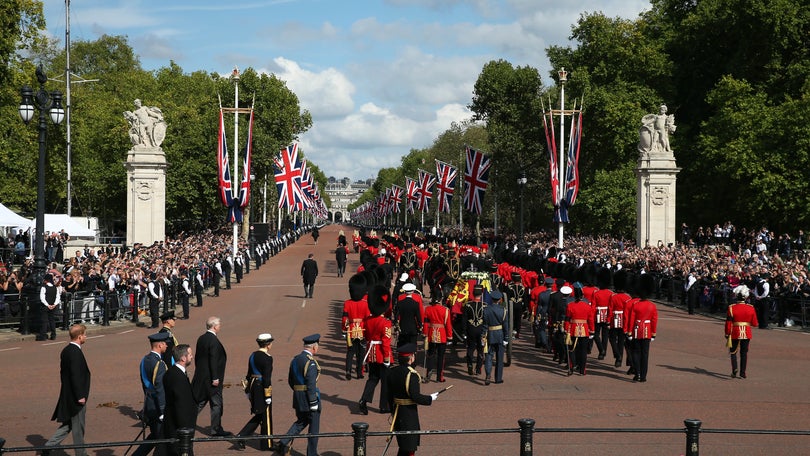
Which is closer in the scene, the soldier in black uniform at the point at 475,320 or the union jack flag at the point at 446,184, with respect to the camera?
the soldier in black uniform at the point at 475,320

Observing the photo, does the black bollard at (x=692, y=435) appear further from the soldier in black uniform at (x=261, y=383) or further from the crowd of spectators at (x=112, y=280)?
the crowd of spectators at (x=112, y=280)

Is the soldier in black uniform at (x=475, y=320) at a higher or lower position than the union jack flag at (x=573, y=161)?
lower

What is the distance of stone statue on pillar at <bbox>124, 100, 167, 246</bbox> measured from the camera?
39469 mm

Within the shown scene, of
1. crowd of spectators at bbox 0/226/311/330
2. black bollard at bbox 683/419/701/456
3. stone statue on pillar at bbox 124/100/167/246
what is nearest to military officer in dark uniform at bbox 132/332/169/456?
black bollard at bbox 683/419/701/456

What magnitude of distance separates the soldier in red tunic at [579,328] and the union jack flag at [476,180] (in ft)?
83.1

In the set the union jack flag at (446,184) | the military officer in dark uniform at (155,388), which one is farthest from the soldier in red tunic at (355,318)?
the union jack flag at (446,184)

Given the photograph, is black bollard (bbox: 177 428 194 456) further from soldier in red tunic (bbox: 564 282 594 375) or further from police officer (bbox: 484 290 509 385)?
soldier in red tunic (bbox: 564 282 594 375)

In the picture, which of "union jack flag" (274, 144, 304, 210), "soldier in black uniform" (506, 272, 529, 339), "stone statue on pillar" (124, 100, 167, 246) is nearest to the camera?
"soldier in black uniform" (506, 272, 529, 339)

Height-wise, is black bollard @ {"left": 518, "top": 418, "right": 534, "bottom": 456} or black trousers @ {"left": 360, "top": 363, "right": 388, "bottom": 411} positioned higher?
black bollard @ {"left": 518, "top": 418, "right": 534, "bottom": 456}

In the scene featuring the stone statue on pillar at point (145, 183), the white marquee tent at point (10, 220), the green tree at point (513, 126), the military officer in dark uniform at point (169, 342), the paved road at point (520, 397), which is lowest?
the paved road at point (520, 397)

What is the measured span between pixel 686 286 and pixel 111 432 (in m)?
21.5

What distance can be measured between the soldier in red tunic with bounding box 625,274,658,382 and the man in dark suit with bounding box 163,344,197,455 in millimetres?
8762

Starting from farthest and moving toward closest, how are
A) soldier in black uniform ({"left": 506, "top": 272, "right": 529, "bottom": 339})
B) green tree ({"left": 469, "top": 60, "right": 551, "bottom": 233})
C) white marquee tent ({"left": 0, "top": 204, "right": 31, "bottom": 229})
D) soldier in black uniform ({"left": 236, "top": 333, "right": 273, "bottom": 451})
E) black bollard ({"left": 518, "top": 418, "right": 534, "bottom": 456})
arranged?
green tree ({"left": 469, "top": 60, "right": 551, "bottom": 233}) → white marquee tent ({"left": 0, "top": 204, "right": 31, "bottom": 229}) → soldier in black uniform ({"left": 506, "top": 272, "right": 529, "bottom": 339}) → soldier in black uniform ({"left": 236, "top": 333, "right": 273, "bottom": 451}) → black bollard ({"left": 518, "top": 418, "right": 534, "bottom": 456})

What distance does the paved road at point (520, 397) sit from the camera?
11047 mm
